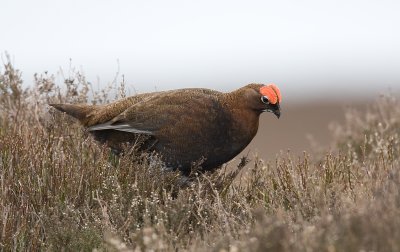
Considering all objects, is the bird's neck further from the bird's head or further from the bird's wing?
the bird's wing

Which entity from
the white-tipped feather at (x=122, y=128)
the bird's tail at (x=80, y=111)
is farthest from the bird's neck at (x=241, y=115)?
the bird's tail at (x=80, y=111)

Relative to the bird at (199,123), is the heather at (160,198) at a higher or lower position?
lower

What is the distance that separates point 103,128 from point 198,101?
2.81ft

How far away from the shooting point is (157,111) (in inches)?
244

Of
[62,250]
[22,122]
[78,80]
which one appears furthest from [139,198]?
[78,80]

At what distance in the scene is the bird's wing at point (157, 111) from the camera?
6.09 metres

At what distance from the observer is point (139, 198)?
5785 millimetres

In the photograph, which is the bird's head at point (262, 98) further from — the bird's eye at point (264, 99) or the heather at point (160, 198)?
the heather at point (160, 198)

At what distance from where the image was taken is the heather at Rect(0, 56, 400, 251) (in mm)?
4145

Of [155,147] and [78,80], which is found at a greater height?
[78,80]

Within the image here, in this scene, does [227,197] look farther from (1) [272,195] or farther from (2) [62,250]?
(2) [62,250]

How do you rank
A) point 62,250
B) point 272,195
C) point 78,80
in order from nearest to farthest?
1. point 62,250
2. point 272,195
3. point 78,80

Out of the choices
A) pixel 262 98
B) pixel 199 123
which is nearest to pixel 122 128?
pixel 199 123

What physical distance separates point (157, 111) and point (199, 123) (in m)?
0.39
